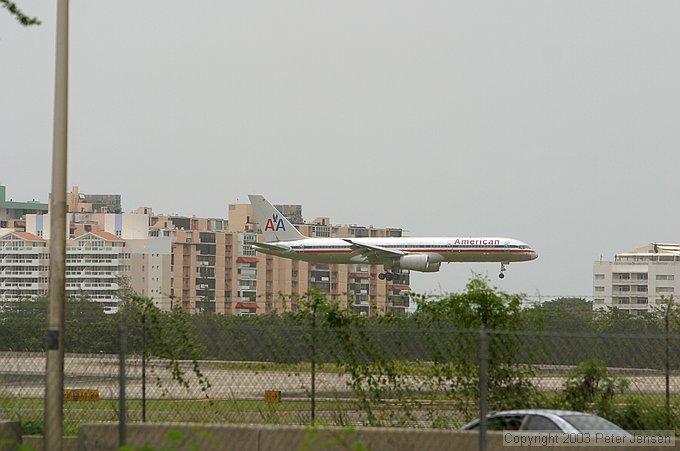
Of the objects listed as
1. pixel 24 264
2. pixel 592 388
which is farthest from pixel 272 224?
pixel 24 264

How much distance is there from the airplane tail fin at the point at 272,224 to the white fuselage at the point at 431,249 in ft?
9.65

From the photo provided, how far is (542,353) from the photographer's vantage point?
14367 mm

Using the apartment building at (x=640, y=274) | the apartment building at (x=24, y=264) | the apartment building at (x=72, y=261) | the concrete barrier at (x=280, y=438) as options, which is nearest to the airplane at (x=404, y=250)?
the concrete barrier at (x=280, y=438)

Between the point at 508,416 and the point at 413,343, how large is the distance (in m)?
1.71

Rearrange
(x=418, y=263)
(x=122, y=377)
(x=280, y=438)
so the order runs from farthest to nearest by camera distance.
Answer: (x=418, y=263) < (x=280, y=438) < (x=122, y=377)

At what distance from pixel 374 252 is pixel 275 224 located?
11099 millimetres

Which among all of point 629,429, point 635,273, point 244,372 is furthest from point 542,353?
point 635,273

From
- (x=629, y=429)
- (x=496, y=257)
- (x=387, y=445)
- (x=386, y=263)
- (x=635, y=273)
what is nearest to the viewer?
(x=387, y=445)

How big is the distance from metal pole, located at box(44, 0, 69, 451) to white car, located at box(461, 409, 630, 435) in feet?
14.5

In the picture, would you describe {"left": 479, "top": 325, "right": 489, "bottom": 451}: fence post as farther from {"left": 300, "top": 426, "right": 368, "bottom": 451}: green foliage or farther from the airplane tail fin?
the airplane tail fin

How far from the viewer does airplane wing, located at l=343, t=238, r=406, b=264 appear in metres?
75.1

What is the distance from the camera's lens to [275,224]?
3354 inches

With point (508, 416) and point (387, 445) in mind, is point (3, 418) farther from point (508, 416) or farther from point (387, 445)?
point (508, 416)

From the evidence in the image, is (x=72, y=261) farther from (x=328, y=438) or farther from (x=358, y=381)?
(x=328, y=438)
